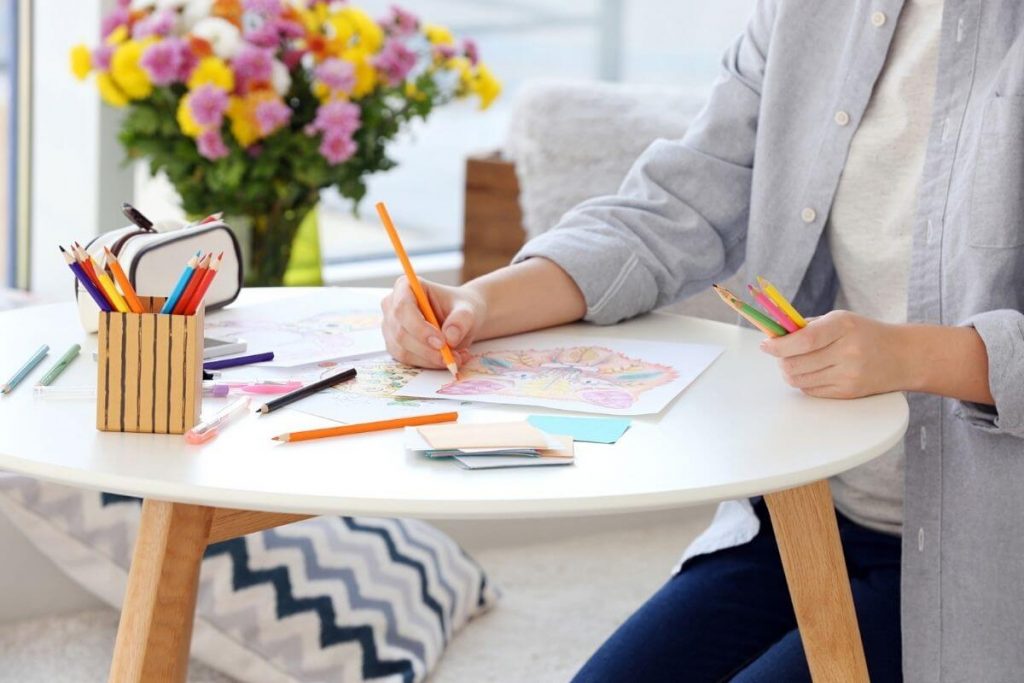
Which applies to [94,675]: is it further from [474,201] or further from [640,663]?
[474,201]

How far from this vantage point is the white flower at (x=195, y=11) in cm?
202

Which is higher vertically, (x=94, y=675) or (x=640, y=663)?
(x=640, y=663)

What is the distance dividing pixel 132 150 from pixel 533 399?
140cm

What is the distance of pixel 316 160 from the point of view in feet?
6.90

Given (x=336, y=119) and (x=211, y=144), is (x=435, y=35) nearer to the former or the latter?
(x=336, y=119)

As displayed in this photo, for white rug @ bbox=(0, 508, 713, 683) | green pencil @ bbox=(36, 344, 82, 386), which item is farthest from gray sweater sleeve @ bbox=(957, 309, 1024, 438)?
white rug @ bbox=(0, 508, 713, 683)

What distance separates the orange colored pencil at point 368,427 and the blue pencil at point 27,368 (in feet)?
0.71

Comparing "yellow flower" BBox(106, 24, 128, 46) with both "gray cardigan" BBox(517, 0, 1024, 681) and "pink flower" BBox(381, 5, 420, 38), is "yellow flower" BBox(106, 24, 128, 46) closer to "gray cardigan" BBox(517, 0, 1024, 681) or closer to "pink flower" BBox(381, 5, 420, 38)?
"pink flower" BBox(381, 5, 420, 38)

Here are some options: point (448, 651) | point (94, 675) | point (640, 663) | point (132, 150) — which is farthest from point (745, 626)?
point (132, 150)

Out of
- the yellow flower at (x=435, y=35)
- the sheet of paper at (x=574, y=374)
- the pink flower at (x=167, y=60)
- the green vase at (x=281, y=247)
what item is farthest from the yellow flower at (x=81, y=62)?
the sheet of paper at (x=574, y=374)

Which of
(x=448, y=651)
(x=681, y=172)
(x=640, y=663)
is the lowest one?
(x=448, y=651)

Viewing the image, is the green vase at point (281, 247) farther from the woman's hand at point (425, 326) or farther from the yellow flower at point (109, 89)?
the woman's hand at point (425, 326)

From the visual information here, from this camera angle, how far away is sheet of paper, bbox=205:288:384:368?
3.52ft

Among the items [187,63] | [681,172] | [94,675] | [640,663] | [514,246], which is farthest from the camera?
[514,246]
